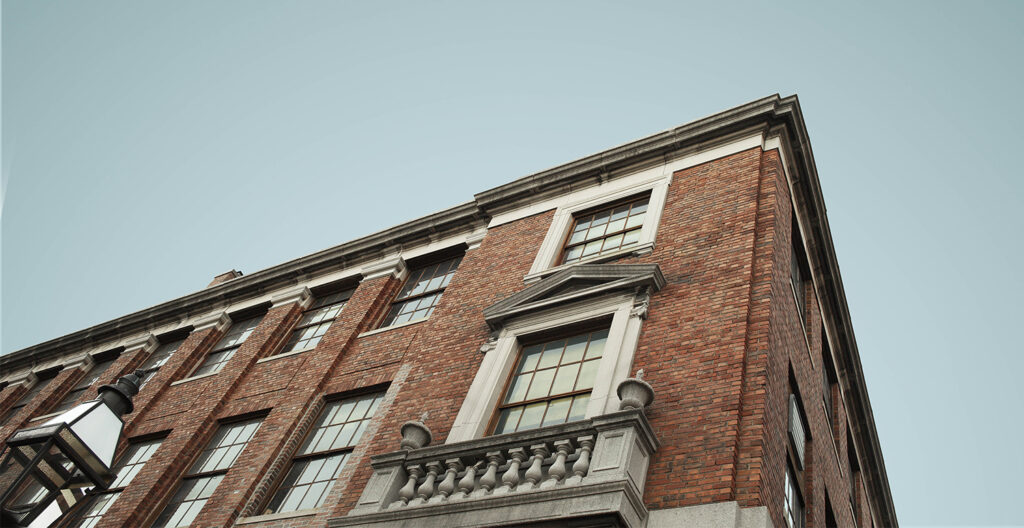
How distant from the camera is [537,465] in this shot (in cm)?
927

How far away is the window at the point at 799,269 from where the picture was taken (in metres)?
15.3

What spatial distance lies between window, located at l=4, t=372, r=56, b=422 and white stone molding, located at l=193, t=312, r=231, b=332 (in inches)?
248

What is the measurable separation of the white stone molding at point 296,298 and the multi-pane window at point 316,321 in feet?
0.63

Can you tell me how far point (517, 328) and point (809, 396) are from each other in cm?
549

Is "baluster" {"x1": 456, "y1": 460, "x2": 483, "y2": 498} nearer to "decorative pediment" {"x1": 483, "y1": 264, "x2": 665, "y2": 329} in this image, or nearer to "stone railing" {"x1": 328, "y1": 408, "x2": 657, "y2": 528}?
"stone railing" {"x1": 328, "y1": 408, "x2": 657, "y2": 528}

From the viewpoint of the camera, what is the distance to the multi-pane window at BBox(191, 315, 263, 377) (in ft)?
65.0

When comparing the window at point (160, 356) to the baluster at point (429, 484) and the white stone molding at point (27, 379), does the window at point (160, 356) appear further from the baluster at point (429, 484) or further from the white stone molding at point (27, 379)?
the baluster at point (429, 484)

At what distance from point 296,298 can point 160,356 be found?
16.5 feet

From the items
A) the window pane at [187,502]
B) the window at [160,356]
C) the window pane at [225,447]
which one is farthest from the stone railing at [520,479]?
the window at [160,356]

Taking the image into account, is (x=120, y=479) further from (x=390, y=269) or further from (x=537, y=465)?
(x=537, y=465)

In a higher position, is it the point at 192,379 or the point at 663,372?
the point at 192,379

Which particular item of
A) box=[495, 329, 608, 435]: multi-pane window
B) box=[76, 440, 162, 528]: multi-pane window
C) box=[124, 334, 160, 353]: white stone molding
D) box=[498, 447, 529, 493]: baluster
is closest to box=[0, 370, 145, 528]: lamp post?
box=[498, 447, 529, 493]: baluster

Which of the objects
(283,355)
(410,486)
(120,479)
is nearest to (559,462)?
(410,486)

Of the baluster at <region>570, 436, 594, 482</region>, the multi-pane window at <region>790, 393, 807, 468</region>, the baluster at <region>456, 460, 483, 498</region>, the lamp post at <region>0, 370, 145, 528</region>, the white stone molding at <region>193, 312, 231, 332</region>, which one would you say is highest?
the white stone molding at <region>193, 312, 231, 332</region>
